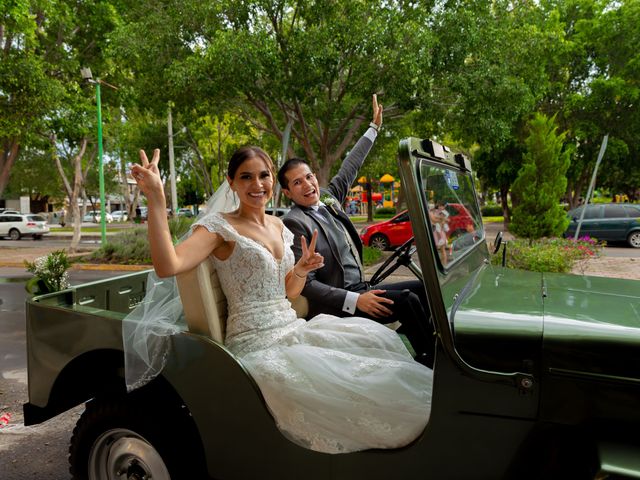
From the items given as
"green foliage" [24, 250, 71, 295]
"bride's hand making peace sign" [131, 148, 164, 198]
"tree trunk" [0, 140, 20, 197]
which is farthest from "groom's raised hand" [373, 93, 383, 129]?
"tree trunk" [0, 140, 20, 197]

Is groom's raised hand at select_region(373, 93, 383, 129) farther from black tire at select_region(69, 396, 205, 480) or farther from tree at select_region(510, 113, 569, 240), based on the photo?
tree at select_region(510, 113, 569, 240)

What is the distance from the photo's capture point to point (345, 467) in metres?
1.77

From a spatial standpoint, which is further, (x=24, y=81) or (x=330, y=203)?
(x=24, y=81)

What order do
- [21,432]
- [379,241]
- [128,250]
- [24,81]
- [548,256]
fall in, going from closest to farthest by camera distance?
[21,432], [548,256], [24,81], [128,250], [379,241]

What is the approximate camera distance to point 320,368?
190 centimetres

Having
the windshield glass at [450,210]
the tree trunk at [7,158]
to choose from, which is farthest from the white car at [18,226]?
the windshield glass at [450,210]

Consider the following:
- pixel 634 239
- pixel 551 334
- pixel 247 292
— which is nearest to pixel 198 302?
pixel 247 292

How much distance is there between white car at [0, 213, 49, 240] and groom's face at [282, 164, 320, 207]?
26.9 m

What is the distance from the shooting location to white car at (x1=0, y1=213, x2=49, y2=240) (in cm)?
2544

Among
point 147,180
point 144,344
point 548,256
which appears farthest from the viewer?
point 548,256

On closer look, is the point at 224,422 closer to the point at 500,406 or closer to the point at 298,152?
the point at 500,406

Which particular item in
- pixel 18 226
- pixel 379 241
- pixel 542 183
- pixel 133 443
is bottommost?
pixel 18 226

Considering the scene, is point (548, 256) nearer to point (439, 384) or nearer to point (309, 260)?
point (309, 260)

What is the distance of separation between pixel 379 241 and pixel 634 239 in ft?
27.3
